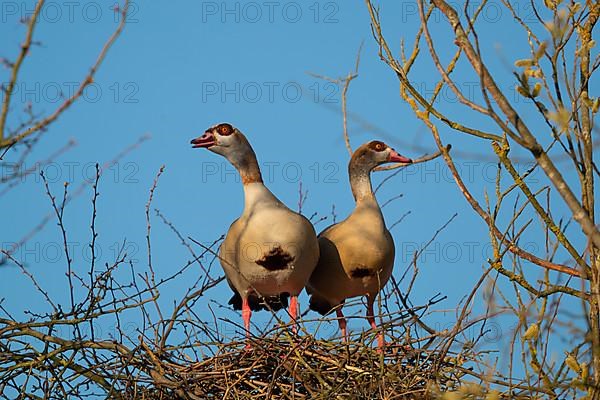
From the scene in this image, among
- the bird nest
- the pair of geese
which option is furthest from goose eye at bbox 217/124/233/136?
the bird nest

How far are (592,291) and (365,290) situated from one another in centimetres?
305

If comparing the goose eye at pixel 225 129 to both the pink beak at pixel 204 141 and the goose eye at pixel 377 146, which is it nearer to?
the pink beak at pixel 204 141

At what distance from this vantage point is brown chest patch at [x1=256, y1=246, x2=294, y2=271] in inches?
206

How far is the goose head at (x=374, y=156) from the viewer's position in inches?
238

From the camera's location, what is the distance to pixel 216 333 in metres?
4.83

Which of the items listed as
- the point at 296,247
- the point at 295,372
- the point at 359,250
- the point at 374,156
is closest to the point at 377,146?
the point at 374,156

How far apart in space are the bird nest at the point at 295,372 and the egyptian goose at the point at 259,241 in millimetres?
451

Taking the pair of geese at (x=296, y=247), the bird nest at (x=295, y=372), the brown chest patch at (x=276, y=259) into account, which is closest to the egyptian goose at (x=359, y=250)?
the pair of geese at (x=296, y=247)

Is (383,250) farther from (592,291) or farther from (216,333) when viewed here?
(592,291)

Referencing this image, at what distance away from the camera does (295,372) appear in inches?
178

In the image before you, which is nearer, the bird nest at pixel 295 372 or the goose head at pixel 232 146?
the bird nest at pixel 295 372

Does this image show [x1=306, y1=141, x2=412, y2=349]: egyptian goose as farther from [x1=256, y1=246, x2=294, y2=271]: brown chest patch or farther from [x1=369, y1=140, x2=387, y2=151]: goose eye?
[x1=256, y1=246, x2=294, y2=271]: brown chest patch

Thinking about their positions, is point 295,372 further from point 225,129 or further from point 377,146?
point 377,146

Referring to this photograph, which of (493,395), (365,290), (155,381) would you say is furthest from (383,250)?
(493,395)
